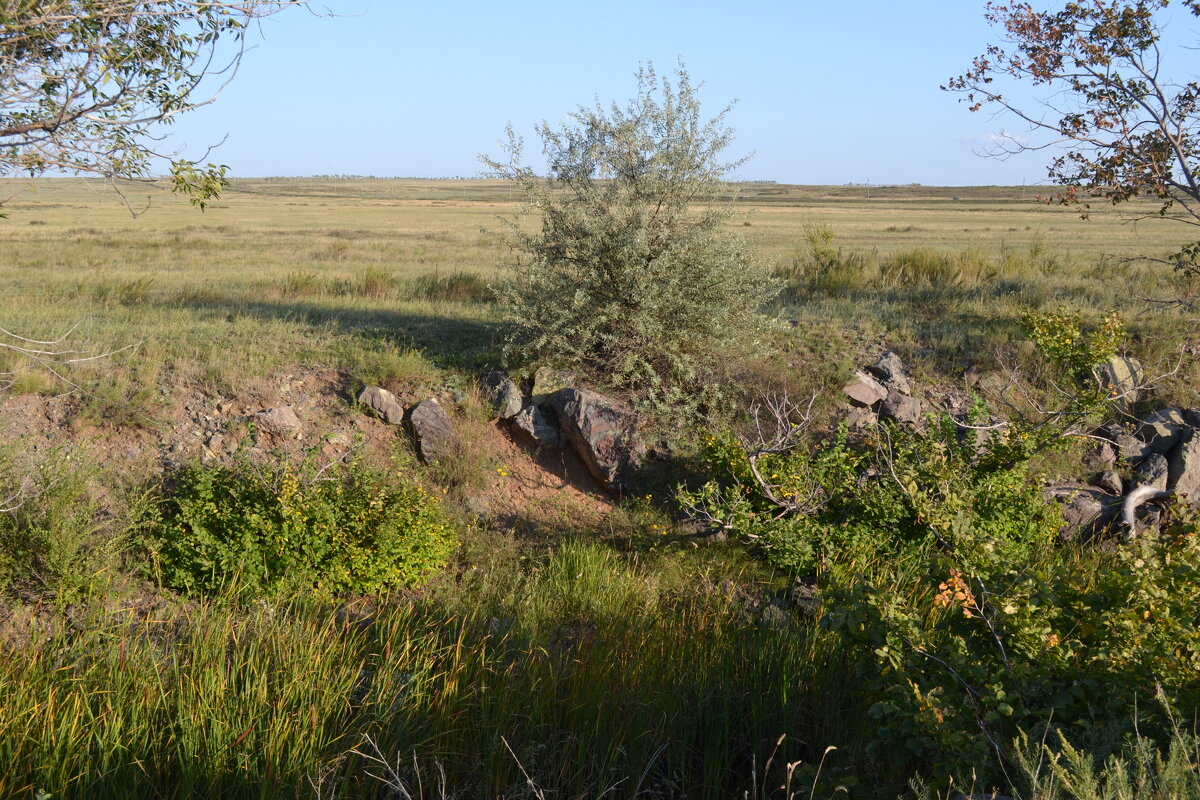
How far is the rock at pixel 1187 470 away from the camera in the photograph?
29.7ft

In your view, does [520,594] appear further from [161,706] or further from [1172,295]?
[1172,295]

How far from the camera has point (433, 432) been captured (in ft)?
29.5

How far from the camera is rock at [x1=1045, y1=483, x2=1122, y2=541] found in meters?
8.52

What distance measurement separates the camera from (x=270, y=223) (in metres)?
48.3

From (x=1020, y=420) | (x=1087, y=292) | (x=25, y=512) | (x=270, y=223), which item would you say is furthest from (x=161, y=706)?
(x=270, y=223)

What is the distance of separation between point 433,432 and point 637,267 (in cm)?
288

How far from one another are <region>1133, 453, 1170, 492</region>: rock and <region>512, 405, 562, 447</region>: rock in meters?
6.20

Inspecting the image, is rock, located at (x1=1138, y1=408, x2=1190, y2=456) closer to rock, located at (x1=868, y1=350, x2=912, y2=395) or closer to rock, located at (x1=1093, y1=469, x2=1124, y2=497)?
rock, located at (x1=1093, y1=469, x2=1124, y2=497)

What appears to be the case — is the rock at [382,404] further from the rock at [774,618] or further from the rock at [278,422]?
the rock at [774,618]

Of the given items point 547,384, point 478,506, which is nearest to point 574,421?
point 547,384

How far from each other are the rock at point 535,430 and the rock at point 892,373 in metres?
4.02

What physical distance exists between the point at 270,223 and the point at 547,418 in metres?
43.7

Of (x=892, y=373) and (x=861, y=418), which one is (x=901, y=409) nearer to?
(x=861, y=418)

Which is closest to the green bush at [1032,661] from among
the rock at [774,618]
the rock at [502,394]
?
the rock at [774,618]
